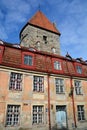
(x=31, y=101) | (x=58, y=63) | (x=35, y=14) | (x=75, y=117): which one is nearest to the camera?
(x=31, y=101)

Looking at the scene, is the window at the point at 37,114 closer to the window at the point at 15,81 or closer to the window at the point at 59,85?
the window at the point at 15,81

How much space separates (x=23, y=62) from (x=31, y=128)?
6803 millimetres

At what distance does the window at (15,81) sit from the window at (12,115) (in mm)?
1849

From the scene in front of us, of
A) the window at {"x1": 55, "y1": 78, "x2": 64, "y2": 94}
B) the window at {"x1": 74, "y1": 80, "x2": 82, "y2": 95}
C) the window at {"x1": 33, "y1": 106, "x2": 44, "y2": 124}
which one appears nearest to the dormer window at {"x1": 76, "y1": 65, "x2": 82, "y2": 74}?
the window at {"x1": 74, "y1": 80, "x2": 82, "y2": 95}

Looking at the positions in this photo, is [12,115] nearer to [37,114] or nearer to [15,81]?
[37,114]

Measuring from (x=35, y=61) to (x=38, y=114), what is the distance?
5876mm

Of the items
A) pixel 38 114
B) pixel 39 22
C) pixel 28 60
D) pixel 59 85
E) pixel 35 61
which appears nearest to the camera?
pixel 38 114

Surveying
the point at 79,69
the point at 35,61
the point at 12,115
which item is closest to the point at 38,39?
the point at 79,69

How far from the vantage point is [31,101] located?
13555mm

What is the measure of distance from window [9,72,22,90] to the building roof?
91cm

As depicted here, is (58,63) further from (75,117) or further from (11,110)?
(11,110)

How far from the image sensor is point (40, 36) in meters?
31.3

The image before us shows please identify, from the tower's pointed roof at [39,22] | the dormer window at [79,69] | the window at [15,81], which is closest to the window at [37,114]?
the window at [15,81]

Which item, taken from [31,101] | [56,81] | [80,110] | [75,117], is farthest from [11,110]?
[80,110]
